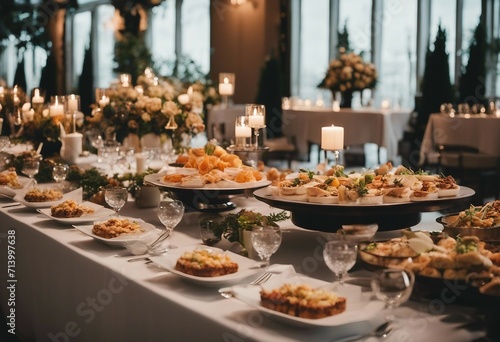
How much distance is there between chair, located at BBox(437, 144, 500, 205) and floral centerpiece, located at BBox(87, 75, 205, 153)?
350 cm

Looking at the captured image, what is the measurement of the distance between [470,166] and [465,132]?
37cm

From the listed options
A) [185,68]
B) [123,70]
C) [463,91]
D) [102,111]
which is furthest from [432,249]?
[123,70]

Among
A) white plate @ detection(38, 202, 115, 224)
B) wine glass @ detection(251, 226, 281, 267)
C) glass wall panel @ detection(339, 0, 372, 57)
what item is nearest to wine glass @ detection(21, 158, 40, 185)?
white plate @ detection(38, 202, 115, 224)

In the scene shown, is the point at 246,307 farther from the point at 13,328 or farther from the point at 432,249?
the point at 13,328

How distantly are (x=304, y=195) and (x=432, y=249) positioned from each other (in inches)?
25.8

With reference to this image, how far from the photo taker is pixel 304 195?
2512 mm

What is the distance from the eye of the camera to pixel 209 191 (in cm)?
293

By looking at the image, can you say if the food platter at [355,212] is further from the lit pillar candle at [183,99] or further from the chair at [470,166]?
the chair at [470,166]

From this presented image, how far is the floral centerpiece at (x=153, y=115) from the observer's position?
4230 millimetres

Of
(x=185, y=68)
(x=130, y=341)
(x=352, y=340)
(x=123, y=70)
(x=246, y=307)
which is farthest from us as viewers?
(x=123, y=70)

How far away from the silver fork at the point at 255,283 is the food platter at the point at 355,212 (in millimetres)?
441

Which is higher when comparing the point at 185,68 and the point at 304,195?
the point at 185,68

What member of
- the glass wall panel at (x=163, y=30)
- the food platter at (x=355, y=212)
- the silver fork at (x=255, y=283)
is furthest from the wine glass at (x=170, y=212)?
the glass wall panel at (x=163, y=30)

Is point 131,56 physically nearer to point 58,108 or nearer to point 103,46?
point 103,46
